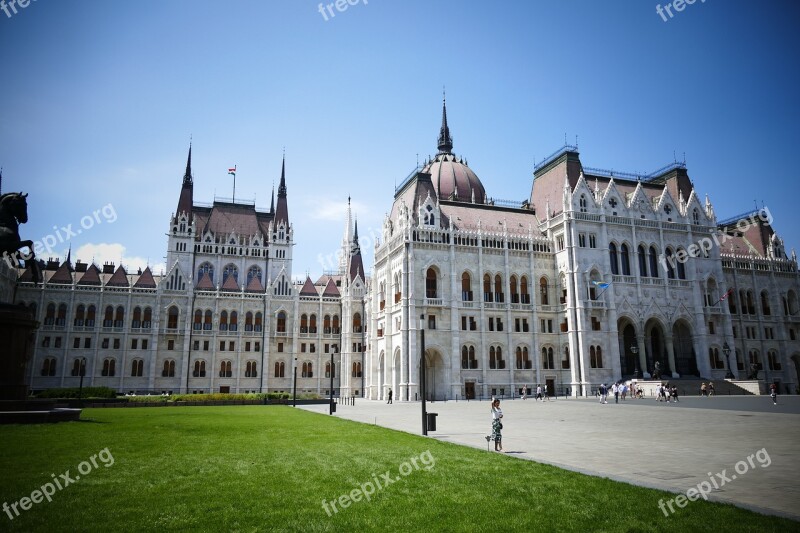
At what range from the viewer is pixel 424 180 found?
64062 mm

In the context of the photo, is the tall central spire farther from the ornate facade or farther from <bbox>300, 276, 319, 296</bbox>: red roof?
<bbox>300, 276, 319, 296</bbox>: red roof

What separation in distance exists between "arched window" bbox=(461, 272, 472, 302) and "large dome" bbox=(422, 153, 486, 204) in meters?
13.9

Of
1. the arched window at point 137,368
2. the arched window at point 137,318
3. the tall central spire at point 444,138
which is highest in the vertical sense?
the tall central spire at point 444,138

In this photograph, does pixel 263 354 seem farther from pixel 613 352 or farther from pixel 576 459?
pixel 576 459

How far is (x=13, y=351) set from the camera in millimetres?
22516

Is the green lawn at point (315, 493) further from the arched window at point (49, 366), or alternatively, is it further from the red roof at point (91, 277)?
the red roof at point (91, 277)

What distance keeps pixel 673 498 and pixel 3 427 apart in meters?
23.8

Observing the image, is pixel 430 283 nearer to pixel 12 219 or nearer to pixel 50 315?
pixel 12 219

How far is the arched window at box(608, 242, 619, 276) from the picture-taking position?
6297cm

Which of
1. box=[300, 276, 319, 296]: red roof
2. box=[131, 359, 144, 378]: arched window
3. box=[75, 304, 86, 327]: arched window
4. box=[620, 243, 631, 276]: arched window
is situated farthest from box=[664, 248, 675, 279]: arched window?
box=[75, 304, 86, 327]: arched window

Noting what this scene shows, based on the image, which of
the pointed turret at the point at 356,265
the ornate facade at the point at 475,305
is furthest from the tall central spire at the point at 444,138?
the pointed turret at the point at 356,265

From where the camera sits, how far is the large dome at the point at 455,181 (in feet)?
235

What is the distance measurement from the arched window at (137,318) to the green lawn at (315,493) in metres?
58.0

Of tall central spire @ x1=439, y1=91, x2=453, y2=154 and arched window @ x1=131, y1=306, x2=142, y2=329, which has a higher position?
tall central spire @ x1=439, y1=91, x2=453, y2=154
